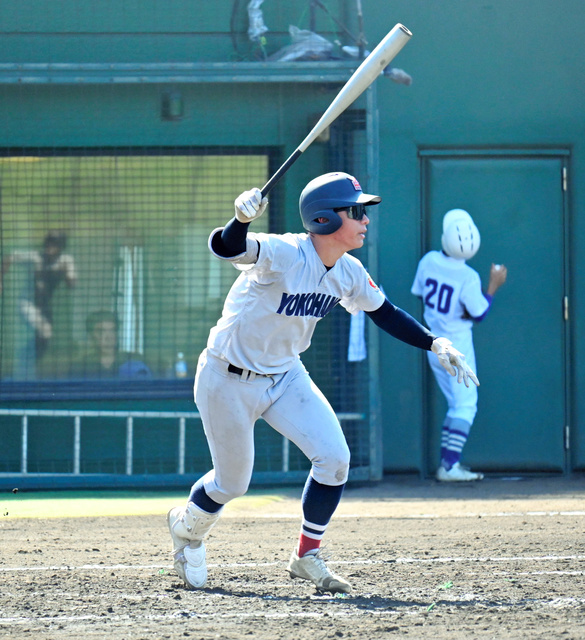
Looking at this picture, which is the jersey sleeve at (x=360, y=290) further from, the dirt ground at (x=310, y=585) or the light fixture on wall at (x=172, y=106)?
the light fixture on wall at (x=172, y=106)

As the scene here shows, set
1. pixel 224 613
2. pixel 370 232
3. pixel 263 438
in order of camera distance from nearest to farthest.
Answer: pixel 224 613
pixel 370 232
pixel 263 438

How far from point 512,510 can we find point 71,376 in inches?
162

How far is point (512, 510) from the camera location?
700cm

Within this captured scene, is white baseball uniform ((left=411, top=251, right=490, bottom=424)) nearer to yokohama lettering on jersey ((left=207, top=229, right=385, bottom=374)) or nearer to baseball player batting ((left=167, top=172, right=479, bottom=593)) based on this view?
baseball player batting ((left=167, top=172, right=479, bottom=593))

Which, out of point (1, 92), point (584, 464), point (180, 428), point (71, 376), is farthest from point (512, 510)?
point (1, 92)

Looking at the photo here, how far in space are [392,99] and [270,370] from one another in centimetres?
499

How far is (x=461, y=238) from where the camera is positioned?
8.27 meters

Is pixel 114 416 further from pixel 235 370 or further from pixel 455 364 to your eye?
pixel 455 364

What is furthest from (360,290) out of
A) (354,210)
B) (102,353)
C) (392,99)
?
(102,353)

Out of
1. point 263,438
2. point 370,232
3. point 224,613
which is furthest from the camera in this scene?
point 263,438

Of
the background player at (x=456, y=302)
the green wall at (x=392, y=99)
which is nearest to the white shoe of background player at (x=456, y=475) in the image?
the background player at (x=456, y=302)

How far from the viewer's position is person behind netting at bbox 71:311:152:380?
8758 mm

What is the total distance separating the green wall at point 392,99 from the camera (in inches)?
332

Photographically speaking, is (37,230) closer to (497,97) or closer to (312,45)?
(312,45)
